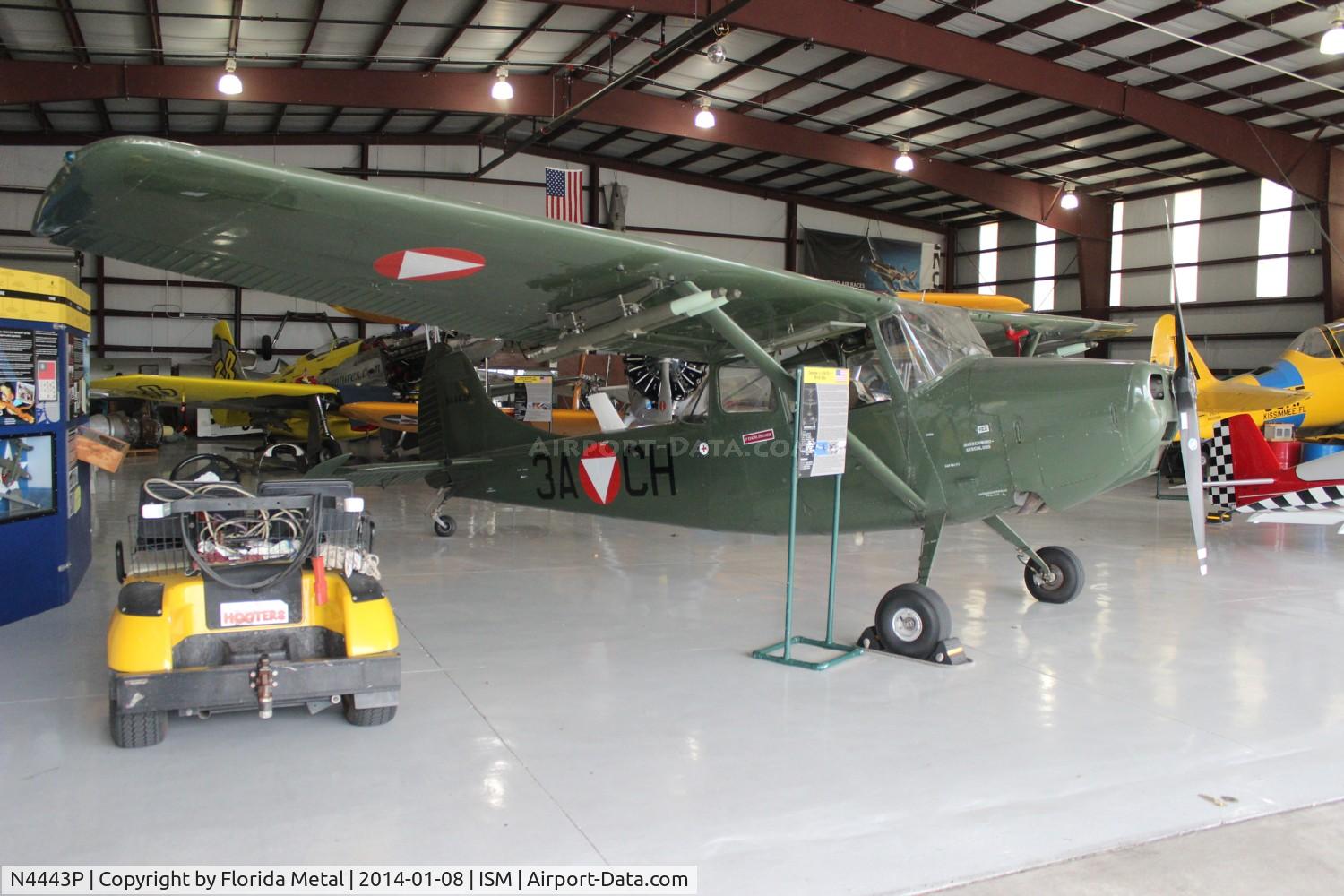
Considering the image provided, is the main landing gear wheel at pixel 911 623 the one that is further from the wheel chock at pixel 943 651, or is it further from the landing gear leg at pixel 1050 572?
the landing gear leg at pixel 1050 572

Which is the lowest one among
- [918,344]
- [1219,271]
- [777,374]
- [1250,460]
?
[1250,460]

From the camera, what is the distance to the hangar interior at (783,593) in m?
3.01

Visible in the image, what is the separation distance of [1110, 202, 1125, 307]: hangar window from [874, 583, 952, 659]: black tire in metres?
24.4

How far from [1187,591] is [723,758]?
5.20 metres

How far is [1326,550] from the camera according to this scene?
9.55m

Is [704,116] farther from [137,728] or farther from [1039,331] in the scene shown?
[137,728]

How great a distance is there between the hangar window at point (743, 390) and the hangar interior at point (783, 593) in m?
1.00

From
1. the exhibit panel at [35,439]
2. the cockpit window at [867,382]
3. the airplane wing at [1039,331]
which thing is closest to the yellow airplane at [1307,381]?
the airplane wing at [1039,331]

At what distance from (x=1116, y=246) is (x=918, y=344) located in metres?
24.1

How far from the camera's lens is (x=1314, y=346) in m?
13.9

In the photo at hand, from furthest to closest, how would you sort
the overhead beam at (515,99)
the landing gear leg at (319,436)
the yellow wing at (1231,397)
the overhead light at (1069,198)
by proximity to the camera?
the overhead light at (1069,198) < the overhead beam at (515,99) < the landing gear leg at (319,436) < the yellow wing at (1231,397)

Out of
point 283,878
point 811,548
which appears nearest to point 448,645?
point 283,878

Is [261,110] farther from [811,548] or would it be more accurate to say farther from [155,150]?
[155,150]

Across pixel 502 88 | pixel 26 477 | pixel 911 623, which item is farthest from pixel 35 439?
pixel 502 88
